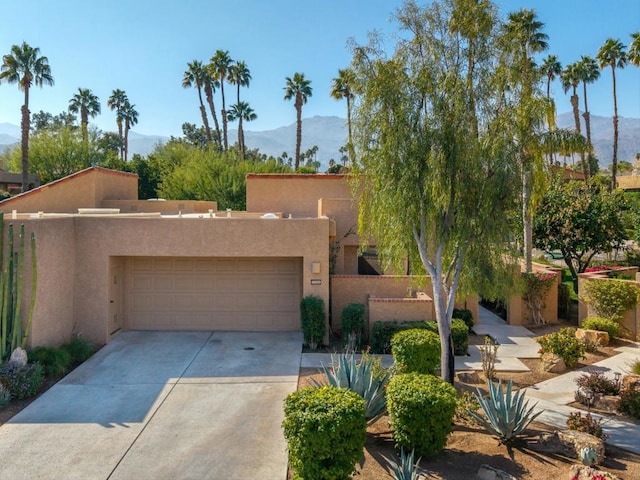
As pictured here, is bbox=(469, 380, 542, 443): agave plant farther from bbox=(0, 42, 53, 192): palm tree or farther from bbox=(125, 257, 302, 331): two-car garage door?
bbox=(0, 42, 53, 192): palm tree

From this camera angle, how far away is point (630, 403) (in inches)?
338

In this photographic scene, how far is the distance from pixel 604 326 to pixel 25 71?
37.9 meters

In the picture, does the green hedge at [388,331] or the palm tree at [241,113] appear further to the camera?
the palm tree at [241,113]

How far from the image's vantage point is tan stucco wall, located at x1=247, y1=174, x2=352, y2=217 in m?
18.8

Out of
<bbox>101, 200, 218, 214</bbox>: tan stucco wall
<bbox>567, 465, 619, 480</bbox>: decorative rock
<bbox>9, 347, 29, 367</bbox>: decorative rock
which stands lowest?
<bbox>567, 465, 619, 480</bbox>: decorative rock

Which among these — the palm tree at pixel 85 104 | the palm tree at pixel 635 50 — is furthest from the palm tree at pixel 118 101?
the palm tree at pixel 635 50

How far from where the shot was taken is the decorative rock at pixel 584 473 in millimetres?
5896

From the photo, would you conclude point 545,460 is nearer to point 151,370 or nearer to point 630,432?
point 630,432

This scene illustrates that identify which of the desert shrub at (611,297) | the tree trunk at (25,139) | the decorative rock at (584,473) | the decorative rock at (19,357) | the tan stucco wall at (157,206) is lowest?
the decorative rock at (584,473)

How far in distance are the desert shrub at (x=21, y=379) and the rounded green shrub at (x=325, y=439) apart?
6.19 meters

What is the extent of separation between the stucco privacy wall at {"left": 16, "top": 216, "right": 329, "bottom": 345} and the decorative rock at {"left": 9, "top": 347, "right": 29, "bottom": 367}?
6.37 ft

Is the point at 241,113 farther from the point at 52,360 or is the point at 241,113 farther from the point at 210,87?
the point at 52,360

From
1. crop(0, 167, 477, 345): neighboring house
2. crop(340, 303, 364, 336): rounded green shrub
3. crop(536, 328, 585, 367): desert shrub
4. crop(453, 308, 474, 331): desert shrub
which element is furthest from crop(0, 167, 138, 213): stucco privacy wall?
crop(536, 328, 585, 367): desert shrub

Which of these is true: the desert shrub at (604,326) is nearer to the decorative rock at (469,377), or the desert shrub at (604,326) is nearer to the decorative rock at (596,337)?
the decorative rock at (596,337)
